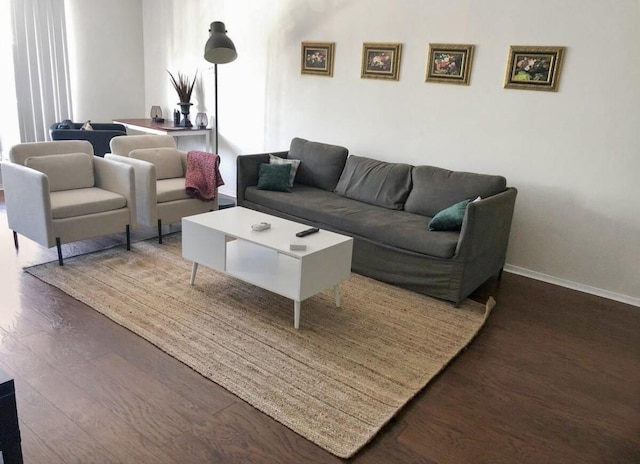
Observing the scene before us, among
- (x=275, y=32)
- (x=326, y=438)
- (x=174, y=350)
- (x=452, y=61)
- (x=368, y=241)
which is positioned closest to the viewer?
(x=326, y=438)

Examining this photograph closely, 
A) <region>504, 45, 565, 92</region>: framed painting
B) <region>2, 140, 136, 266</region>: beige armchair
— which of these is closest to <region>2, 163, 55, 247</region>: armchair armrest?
<region>2, 140, 136, 266</region>: beige armchair

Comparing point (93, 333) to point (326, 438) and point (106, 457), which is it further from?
point (326, 438)

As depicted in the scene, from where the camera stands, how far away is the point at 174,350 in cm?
264

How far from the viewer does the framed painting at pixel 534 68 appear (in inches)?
142

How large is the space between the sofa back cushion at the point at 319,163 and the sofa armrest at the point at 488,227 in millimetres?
1536

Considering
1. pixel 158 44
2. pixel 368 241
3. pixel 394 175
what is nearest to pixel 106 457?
pixel 368 241

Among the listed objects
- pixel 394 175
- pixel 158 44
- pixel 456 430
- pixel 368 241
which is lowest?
pixel 456 430

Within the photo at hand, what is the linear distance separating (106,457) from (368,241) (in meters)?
2.29

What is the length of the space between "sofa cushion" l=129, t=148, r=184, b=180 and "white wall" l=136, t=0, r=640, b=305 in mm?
1204

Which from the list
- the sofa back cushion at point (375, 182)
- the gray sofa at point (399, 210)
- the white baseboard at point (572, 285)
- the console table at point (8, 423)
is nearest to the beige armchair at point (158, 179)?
the gray sofa at point (399, 210)

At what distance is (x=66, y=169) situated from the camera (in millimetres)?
3939

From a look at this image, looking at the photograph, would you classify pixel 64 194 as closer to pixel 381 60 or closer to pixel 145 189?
pixel 145 189

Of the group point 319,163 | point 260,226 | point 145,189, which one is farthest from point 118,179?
point 319,163

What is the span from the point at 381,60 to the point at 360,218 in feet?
5.09
